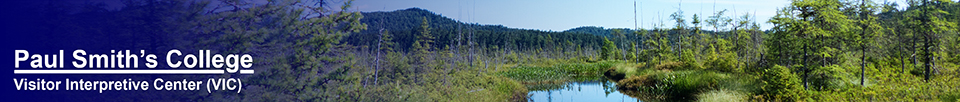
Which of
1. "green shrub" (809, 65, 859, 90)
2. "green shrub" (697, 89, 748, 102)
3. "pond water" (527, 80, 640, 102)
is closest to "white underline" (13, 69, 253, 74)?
"green shrub" (809, 65, 859, 90)

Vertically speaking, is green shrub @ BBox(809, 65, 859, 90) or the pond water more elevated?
green shrub @ BBox(809, 65, 859, 90)

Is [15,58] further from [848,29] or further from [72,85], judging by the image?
[848,29]

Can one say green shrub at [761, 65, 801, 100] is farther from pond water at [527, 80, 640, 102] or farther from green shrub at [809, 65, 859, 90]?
pond water at [527, 80, 640, 102]

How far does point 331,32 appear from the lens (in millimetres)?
8492

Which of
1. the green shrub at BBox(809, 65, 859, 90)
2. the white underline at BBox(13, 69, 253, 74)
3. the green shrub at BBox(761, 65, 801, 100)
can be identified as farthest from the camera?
the green shrub at BBox(761, 65, 801, 100)

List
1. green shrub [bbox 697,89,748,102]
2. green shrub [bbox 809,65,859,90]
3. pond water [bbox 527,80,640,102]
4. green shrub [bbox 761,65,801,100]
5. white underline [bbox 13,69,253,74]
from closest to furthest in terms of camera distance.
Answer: white underline [bbox 13,69,253,74] → green shrub [bbox 809,65,859,90] → green shrub [bbox 761,65,801,100] → green shrub [bbox 697,89,748,102] → pond water [bbox 527,80,640,102]

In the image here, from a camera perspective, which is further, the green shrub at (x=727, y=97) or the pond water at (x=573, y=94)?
the pond water at (x=573, y=94)

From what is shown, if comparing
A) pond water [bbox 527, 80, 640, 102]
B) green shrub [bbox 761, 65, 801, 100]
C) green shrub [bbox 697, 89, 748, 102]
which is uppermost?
green shrub [bbox 761, 65, 801, 100]

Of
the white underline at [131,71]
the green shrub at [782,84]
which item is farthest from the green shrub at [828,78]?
the white underline at [131,71]

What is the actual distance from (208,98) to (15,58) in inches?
129

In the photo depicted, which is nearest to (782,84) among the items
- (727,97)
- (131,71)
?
(727,97)

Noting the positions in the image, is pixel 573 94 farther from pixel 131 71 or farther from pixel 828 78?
pixel 131 71

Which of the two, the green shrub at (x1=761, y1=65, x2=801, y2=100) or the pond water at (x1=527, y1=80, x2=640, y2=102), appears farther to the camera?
the pond water at (x1=527, y1=80, x2=640, y2=102)

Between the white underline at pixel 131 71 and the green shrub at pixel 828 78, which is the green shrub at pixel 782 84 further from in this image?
the white underline at pixel 131 71
